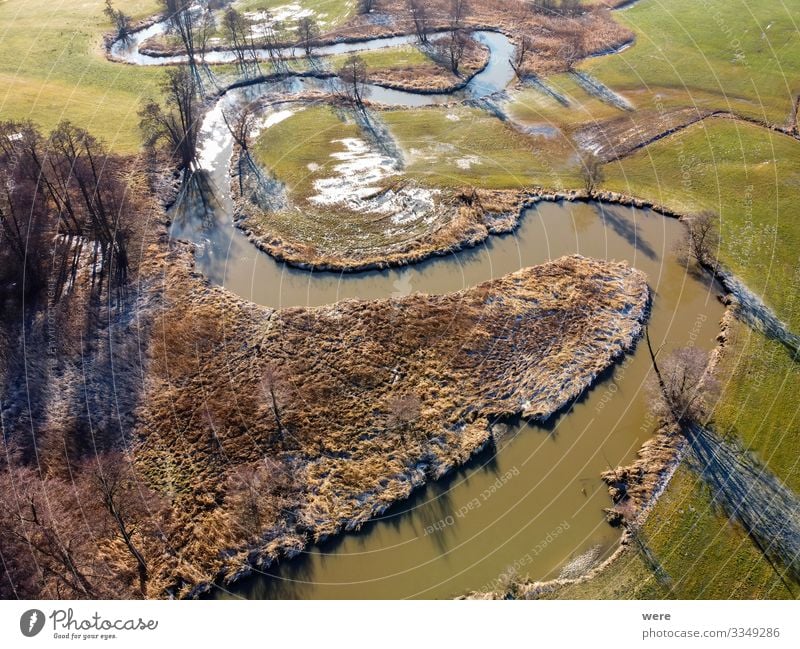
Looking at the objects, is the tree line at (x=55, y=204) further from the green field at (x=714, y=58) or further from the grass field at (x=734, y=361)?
the green field at (x=714, y=58)

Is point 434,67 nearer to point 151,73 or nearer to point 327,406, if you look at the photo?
point 151,73

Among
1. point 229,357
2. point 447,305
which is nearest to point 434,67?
point 447,305

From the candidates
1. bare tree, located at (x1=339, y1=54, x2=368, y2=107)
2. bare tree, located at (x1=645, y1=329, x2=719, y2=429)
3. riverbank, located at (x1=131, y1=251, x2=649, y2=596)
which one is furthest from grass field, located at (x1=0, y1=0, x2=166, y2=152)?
bare tree, located at (x1=645, y1=329, x2=719, y2=429)

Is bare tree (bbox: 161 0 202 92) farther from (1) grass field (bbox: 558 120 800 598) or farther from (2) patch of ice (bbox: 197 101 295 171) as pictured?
(1) grass field (bbox: 558 120 800 598)

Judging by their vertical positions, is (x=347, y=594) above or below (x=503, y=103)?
below

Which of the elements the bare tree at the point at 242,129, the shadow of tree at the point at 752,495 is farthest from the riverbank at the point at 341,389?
the bare tree at the point at 242,129
